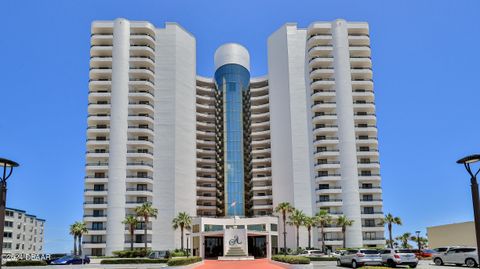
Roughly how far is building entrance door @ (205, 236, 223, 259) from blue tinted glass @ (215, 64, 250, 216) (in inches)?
360

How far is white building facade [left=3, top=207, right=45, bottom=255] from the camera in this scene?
134000 mm

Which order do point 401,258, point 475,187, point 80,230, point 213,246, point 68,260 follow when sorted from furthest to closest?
1. point 213,246
2. point 80,230
3. point 68,260
4. point 401,258
5. point 475,187

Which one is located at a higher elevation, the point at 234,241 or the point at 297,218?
the point at 297,218

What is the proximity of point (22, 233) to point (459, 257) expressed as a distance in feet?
444

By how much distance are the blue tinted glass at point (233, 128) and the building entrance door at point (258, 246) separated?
27.4 ft

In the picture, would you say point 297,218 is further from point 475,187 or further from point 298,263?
point 475,187

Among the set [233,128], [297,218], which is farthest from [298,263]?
[233,128]

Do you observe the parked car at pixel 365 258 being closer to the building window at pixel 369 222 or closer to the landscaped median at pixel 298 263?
the landscaped median at pixel 298 263

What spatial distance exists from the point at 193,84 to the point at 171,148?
61.8 ft

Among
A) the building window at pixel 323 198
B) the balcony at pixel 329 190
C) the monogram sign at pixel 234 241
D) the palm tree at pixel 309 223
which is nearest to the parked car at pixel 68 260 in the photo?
the monogram sign at pixel 234 241

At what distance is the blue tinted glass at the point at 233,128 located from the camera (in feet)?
358

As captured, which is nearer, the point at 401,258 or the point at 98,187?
the point at 401,258

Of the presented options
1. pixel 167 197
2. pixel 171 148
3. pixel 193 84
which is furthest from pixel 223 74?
pixel 167 197

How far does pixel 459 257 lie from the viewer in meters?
44.0
